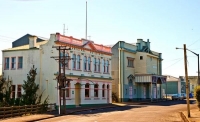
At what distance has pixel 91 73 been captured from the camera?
45.1 m

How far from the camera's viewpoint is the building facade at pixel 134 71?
56.1 metres

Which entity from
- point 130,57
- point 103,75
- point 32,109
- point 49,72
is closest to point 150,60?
point 130,57

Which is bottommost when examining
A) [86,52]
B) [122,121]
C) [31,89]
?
[122,121]

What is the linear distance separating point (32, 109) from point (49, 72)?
308 inches

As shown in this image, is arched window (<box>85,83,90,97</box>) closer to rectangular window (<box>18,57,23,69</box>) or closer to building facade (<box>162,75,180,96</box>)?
rectangular window (<box>18,57,23,69</box>)

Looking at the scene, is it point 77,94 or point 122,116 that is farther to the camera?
point 77,94

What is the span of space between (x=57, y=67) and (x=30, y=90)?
14.0 ft

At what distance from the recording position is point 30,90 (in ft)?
120

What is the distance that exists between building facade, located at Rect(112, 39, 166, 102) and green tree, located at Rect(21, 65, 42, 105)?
2098 cm

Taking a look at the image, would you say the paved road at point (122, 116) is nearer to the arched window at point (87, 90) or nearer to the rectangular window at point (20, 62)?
the arched window at point (87, 90)

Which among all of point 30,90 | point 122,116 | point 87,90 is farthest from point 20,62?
point 122,116

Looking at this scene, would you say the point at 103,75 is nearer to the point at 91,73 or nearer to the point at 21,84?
the point at 91,73

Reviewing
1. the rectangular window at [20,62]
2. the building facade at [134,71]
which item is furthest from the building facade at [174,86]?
the rectangular window at [20,62]

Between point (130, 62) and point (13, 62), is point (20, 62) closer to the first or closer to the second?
point (13, 62)
